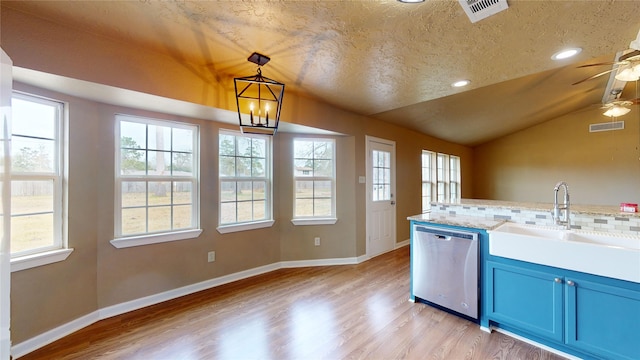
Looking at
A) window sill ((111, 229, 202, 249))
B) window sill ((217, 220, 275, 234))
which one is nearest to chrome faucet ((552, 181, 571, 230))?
window sill ((217, 220, 275, 234))

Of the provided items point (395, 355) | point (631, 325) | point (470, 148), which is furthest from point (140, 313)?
point (470, 148)

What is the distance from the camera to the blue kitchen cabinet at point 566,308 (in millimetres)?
1641

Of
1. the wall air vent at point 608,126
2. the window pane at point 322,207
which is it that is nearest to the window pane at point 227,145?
the window pane at point 322,207

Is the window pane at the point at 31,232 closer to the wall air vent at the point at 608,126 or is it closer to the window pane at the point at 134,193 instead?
the window pane at the point at 134,193

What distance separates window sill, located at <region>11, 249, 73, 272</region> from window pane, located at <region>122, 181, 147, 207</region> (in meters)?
0.59

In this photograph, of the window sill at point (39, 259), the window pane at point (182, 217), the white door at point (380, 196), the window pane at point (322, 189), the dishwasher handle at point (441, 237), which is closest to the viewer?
the window sill at point (39, 259)

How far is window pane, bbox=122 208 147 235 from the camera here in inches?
100

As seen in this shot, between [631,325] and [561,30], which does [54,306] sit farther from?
[561,30]

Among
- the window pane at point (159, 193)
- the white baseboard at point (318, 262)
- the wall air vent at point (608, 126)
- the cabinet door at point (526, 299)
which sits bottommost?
the white baseboard at point (318, 262)

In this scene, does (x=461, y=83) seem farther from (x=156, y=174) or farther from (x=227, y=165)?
(x=156, y=174)

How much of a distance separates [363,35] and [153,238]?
275 centimetres

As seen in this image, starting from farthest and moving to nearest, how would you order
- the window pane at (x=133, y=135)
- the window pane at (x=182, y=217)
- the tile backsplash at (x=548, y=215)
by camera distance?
1. the window pane at (x=182, y=217)
2. the window pane at (x=133, y=135)
3. the tile backsplash at (x=548, y=215)

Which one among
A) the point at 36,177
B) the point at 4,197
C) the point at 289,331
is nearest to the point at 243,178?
the point at 36,177

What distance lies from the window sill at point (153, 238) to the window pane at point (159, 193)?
35cm
